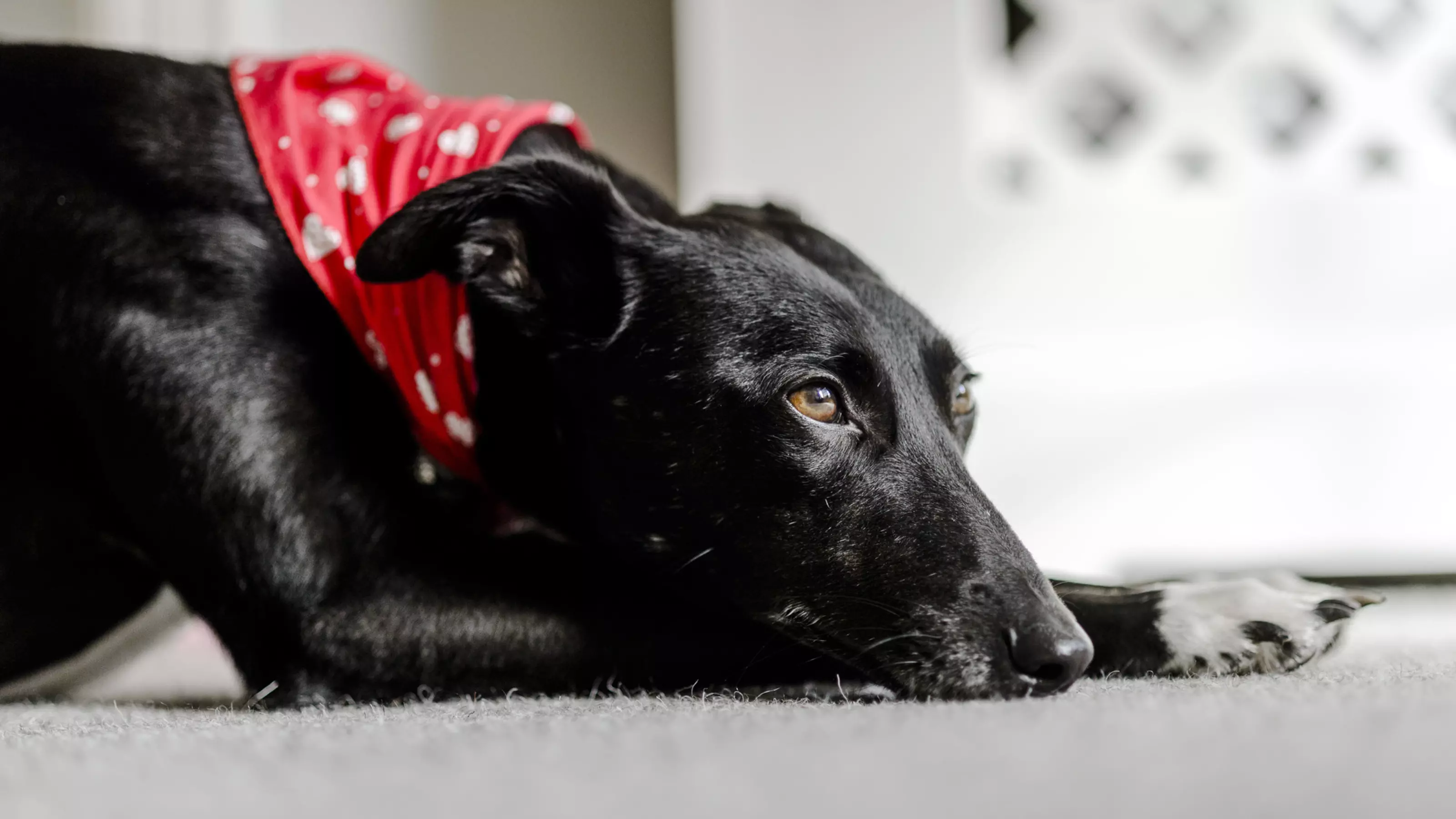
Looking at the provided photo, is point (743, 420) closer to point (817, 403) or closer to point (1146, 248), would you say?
point (817, 403)

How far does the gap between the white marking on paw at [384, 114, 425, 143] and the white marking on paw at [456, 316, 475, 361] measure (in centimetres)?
24

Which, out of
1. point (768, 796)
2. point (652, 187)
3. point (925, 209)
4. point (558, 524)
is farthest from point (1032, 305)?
point (768, 796)

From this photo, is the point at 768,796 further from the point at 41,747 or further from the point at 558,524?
the point at 558,524

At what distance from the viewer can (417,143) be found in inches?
50.3

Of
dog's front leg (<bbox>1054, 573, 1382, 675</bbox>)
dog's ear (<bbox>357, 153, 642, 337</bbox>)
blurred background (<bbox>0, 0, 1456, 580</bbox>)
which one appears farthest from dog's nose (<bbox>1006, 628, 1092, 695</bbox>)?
blurred background (<bbox>0, 0, 1456, 580</bbox>)

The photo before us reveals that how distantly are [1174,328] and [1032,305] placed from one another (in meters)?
0.42

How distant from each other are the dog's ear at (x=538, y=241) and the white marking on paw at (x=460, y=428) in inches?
4.9

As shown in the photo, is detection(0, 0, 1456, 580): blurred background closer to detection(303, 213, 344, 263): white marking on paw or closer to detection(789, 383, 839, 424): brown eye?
detection(303, 213, 344, 263): white marking on paw

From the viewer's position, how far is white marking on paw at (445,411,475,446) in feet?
3.91

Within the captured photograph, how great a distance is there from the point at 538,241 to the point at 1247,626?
77 centimetres

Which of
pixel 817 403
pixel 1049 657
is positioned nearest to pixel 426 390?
pixel 817 403

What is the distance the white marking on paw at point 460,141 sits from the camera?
1274 millimetres

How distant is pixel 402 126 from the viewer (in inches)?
51.2

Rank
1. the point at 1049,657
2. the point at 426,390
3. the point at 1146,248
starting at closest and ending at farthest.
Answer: the point at 1049,657 < the point at 426,390 < the point at 1146,248
